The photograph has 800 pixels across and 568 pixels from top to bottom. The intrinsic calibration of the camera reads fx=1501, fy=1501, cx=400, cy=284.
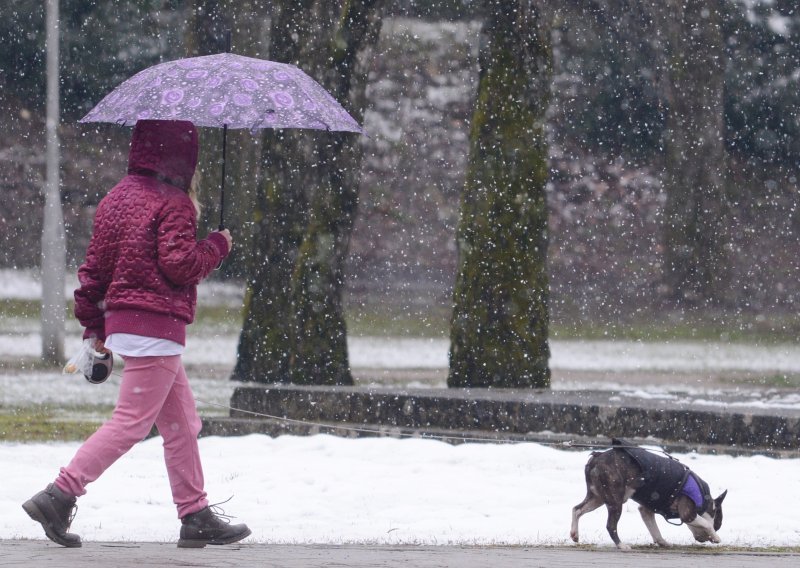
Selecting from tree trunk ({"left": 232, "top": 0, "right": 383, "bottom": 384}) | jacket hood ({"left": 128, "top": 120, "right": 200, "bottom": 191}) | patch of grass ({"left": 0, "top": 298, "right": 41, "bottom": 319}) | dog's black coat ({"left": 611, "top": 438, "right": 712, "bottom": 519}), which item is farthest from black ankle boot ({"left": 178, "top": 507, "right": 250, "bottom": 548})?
patch of grass ({"left": 0, "top": 298, "right": 41, "bottom": 319})

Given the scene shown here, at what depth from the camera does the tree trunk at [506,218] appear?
1135 centimetres

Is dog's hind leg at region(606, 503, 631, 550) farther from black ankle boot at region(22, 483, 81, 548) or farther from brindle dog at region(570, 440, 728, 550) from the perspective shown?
black ankle boot at region(22, 483, 81, 548)

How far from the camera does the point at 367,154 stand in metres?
34.1

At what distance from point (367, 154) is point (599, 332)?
8189 millimetres

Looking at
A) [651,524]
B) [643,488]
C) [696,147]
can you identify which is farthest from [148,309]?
[696,147]

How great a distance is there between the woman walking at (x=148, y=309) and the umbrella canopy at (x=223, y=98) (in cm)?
11

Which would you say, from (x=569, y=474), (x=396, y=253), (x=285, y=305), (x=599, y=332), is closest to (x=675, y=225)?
(x=599, y=332)

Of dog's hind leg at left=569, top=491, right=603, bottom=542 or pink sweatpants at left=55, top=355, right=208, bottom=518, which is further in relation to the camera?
dog's hind leg at left=569, top=491, right=603, bottom=542

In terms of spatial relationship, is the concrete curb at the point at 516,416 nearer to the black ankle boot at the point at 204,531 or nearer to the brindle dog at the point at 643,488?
the brindle dog at the point at 643,488

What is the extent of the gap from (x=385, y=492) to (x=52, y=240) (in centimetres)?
1157

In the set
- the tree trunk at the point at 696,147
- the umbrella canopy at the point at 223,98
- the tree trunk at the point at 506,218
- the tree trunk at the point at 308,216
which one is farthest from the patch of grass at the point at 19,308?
the umbrella canopy at the point at 223,98

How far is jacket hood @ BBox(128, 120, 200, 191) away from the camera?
6180 millimetres

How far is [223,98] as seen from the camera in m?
6.39

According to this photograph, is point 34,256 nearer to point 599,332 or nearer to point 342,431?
point 599,332
